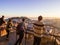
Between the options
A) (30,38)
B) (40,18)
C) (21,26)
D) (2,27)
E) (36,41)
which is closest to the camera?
(40,18)

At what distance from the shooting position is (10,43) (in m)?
10.8

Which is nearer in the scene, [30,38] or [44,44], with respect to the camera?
[44,44]

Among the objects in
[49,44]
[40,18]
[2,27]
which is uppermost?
[40,18]

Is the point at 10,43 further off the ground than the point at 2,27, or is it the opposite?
the point at 2,27

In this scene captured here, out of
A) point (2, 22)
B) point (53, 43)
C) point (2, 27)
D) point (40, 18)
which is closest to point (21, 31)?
point (40, 18)

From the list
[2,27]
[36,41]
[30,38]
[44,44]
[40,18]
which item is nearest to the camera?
[40,18]

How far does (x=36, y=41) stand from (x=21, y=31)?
1.20 metres

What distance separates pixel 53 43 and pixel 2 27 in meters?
4.51

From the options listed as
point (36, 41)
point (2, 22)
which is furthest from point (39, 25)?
point (2, 22)

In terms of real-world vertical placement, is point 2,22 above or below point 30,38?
above

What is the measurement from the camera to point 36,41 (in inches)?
332

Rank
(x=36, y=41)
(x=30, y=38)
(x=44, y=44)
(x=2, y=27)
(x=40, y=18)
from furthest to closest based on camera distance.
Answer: (x=2, y=27), (x=30, y=38), (x=44, y=44), (x=36, y=41), (x=40, y=18)

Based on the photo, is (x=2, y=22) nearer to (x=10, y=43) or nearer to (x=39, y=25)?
(x=10, y=43)

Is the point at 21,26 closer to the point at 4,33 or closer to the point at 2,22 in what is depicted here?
the point at 2,22
